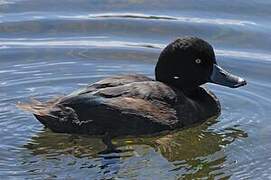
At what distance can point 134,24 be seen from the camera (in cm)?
1143

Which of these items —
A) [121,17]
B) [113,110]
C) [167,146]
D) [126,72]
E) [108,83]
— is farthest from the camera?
[121,17]

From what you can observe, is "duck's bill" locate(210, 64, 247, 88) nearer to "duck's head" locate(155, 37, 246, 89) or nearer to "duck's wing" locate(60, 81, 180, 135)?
"duck's head" locate(155, 37, 246, 89)

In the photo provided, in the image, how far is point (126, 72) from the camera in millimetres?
10023

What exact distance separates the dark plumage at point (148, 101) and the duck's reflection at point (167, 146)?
0.35ft

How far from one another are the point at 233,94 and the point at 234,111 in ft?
1.56

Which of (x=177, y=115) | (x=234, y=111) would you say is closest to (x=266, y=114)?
(x=234, y=111)

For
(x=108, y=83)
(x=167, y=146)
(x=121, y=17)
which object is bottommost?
(x=167, y=146)

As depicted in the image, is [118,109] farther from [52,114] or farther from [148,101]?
[52,114]

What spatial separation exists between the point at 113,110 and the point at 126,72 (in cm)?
183

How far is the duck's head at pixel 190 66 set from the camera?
8961 millimetres

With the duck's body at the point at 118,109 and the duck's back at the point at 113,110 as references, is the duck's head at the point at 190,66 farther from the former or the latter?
the duck's back at the point at 113,110

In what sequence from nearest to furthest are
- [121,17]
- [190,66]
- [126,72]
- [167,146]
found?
1. [167,146]
2. [190,66]
3. [126,72]
4. [121,17]

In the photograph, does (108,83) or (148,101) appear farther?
(108,83)

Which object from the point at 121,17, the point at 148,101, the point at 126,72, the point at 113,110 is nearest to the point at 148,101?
the point at 148,101
